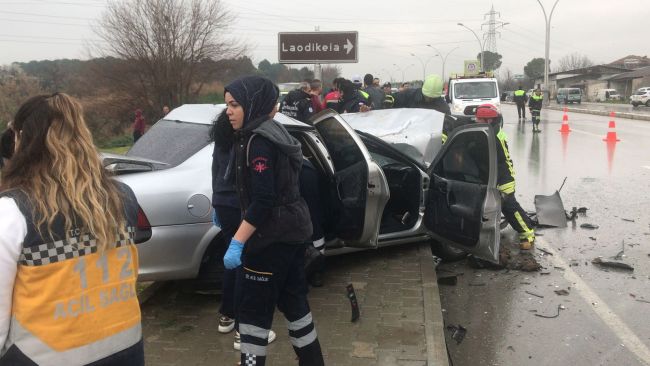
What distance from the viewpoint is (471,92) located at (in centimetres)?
2108

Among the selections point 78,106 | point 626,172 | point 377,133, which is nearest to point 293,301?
point 78,106

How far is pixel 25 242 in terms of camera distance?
1481mm

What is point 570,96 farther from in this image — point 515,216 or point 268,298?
point 268,298

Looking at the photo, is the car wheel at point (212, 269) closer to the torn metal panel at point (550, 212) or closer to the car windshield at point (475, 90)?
the torn metal panel at point (550, 212)

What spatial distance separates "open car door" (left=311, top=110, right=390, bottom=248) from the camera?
13.9ft

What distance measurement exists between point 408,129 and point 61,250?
4557mm

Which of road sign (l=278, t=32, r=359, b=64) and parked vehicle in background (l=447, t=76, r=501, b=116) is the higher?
road sign (l=278, t=32, r=359, b=64)

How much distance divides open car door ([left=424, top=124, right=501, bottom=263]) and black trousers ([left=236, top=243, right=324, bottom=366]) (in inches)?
79.4

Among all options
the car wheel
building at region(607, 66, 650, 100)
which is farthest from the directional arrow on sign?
building at region(607, 66, 650, 100)

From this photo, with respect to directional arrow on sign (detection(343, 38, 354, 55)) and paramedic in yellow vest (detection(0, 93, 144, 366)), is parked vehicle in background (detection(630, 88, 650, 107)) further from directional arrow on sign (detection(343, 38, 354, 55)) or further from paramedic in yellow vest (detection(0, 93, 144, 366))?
paramedic in yellow vest (detection(0, 93, 144, 366))

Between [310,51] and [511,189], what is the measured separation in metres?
6.34

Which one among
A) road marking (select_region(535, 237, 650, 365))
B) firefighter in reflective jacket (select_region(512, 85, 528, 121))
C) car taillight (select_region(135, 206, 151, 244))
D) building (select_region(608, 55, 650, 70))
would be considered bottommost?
road marking (select_region(535, 237, 650, 365))

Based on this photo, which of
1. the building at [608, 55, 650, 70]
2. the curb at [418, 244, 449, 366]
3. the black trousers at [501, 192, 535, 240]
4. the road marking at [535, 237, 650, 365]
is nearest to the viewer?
the curb at [418, 244, 449, 366]

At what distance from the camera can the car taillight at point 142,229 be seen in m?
3.37
